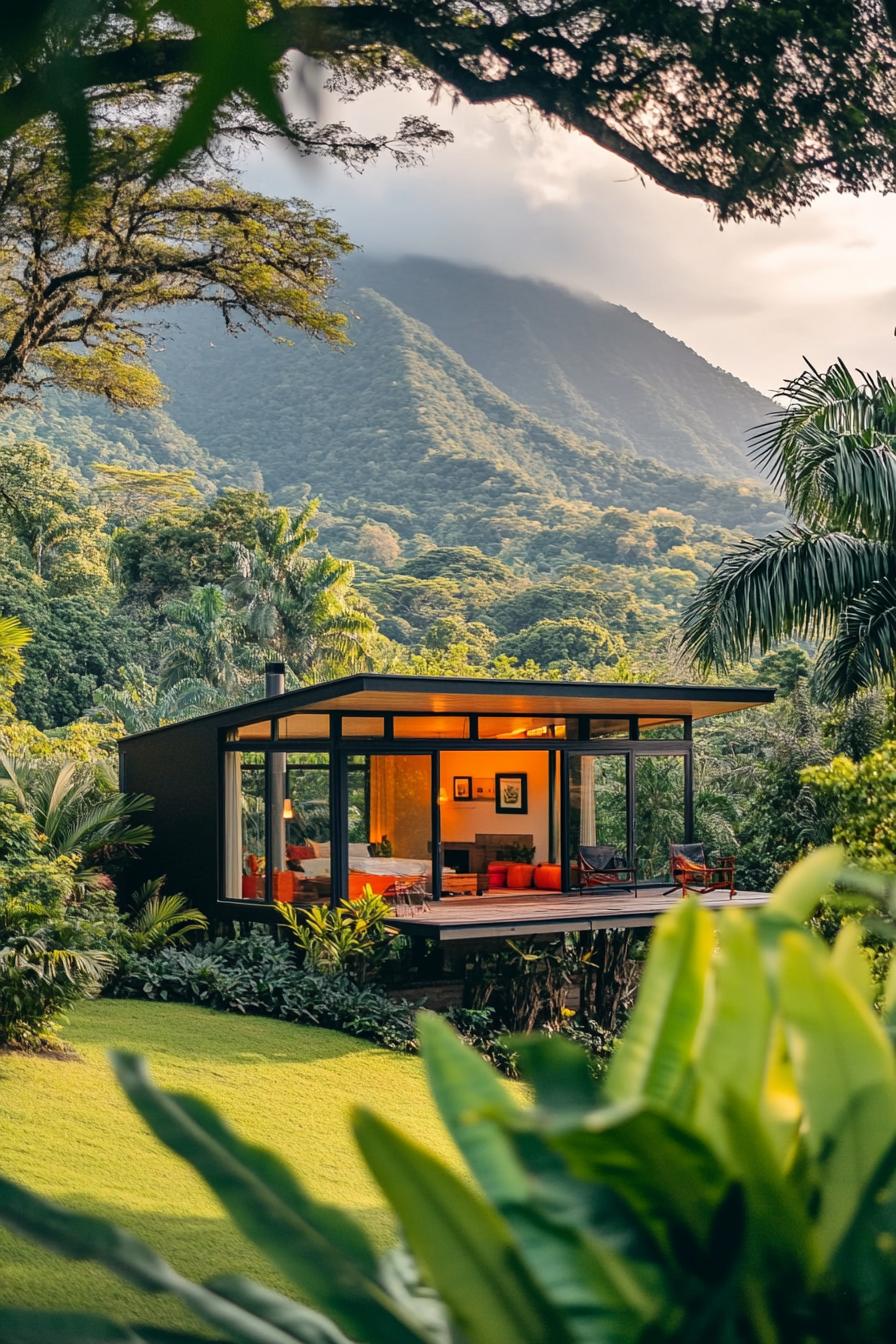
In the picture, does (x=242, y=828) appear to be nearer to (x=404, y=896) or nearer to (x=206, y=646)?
(x=404, y=896)

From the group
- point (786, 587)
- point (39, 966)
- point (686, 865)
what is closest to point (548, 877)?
point (686, 865)

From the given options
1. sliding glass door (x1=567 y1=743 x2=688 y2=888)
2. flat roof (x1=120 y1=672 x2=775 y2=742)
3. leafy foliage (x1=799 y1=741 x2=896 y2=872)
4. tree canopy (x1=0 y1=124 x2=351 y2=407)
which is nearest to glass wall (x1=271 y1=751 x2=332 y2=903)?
flat roof (x1=120 y1=672 x2=775 y2=742)

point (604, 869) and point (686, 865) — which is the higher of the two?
point (686, 865)

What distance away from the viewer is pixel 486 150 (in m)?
5.82

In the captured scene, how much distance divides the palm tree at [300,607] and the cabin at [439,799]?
12.7m

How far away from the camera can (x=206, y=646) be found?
103 feet

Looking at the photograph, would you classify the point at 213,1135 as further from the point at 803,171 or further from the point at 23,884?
the point at 23,884

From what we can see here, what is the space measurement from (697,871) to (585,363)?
6146 centimetres

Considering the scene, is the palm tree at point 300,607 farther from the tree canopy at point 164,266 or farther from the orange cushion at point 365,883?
the tree canopy at point 164,266

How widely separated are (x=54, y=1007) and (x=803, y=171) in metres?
7.43

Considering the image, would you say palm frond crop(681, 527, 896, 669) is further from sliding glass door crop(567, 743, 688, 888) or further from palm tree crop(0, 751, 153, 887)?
palm tree crop(0, 751, 153, 887)

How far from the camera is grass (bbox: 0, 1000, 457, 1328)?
551 centimetres

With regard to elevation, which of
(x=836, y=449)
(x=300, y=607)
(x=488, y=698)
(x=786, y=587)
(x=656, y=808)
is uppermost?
(x=300, y=607)

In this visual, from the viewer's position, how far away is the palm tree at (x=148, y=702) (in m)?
28.4
